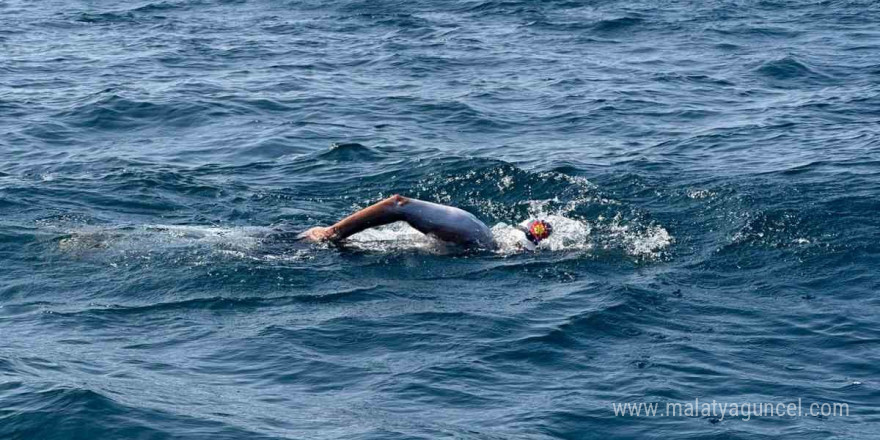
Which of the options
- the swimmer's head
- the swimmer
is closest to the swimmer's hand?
the swimmer

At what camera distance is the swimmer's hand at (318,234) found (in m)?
14.2

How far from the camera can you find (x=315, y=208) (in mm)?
16750

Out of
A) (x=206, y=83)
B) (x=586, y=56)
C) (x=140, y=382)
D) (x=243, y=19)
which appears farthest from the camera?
(x=243, y=19)

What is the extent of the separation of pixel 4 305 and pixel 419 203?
446 centimetres

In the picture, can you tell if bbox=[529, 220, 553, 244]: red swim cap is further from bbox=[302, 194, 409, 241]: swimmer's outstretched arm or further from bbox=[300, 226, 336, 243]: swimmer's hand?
bbox=[300, 226, 336, 243]: swimmer's hand

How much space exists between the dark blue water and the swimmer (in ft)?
0.77

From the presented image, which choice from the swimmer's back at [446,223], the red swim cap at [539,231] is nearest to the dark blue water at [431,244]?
the swimmer's back at [446,223]

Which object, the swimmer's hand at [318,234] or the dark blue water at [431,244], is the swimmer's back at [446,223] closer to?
the dark blue water at [431,244]

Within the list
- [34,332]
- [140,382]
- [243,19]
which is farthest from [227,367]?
[243,19]

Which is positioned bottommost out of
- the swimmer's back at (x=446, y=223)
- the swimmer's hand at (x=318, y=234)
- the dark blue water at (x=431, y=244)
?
the dark blue water at (x=431, y=244)

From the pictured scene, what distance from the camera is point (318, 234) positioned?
47.1 feet

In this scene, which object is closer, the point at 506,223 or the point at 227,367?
the point at 227,367

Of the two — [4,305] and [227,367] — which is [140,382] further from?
[4,305]

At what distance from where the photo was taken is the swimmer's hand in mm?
14203
